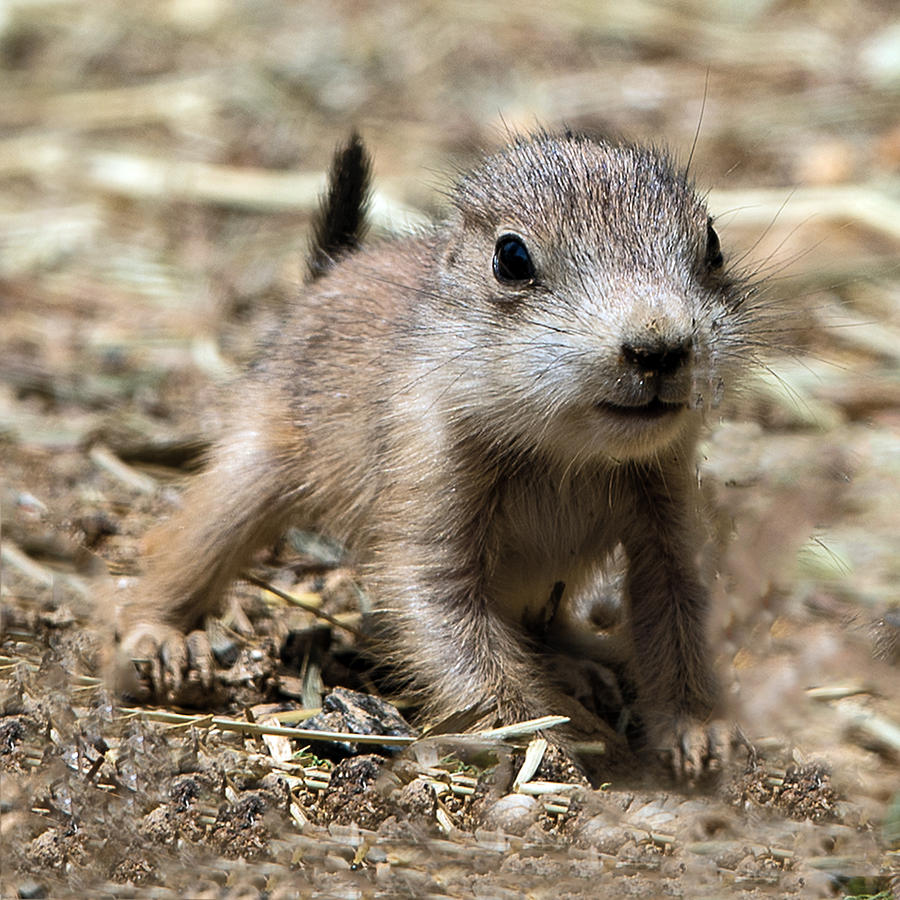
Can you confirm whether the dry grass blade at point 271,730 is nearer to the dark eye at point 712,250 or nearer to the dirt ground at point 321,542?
the dirt ground at point 321,542

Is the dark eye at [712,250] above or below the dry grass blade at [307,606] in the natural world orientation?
above

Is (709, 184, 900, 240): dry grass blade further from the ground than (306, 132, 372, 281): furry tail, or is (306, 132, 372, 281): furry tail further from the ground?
(709, 184, 900, 240): dry grass blade

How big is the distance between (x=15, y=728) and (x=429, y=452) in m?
1.72

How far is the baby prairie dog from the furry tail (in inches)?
20.5

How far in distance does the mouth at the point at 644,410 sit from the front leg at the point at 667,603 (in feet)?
2.64

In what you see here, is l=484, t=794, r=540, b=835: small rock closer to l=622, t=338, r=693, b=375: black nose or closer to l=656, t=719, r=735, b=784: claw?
l=656, t=719, r=735, b=784: claw

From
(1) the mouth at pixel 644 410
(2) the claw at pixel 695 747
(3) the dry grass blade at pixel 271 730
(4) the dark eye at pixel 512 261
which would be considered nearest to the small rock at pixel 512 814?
(3) the dry grass blade at pixel 271 730

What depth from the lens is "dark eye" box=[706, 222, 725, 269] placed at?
16.8ft

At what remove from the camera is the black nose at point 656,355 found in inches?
171

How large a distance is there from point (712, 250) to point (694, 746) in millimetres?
1778

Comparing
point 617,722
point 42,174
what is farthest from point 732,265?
point 42,174

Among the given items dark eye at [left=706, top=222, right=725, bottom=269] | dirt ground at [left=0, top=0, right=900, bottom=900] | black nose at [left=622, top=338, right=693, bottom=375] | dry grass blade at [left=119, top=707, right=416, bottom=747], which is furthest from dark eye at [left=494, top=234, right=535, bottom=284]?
dry grass blade at [left=119, top=707, right=416, bottom=747]

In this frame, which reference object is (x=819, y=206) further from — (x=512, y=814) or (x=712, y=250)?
(x=512, y=814)

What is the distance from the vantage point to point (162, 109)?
11711 millimetres
